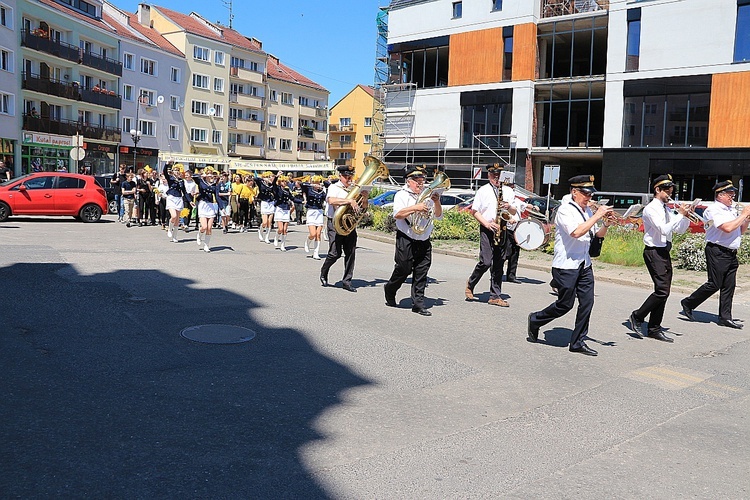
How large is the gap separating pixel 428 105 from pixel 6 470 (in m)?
43.1

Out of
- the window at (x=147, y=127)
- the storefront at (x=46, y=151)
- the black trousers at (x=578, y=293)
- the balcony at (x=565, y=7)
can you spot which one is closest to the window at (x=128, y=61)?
the window at (x=147, y=127)

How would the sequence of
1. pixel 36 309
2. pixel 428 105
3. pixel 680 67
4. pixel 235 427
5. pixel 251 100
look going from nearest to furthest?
pixel 235 427, pixel 36 309, pixel 680 67, pixel 428 105, pixel 251 100

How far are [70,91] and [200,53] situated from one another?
17495 mm

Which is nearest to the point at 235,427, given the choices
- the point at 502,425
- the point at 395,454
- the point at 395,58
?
the point at 395,454

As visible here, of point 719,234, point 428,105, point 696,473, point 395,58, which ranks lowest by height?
point 696,473

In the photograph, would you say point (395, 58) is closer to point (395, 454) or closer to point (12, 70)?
point (12, 70)

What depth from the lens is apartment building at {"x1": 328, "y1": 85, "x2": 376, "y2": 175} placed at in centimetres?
8731

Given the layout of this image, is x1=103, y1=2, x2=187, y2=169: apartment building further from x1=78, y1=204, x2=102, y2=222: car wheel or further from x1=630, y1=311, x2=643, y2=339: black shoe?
x1=630, y1=311, x2=643, y2=339: black shoe

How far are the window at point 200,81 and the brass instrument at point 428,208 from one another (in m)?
57.3

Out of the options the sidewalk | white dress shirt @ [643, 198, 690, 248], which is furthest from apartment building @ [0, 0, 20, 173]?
white dress shirt @ [643, 198, 690, 248]

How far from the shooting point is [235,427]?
473 cm

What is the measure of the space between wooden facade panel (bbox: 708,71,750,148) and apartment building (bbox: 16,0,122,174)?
35.5 metres

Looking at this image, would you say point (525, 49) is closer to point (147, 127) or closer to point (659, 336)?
point (147, 127)

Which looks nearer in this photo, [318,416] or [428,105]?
[318,416]
